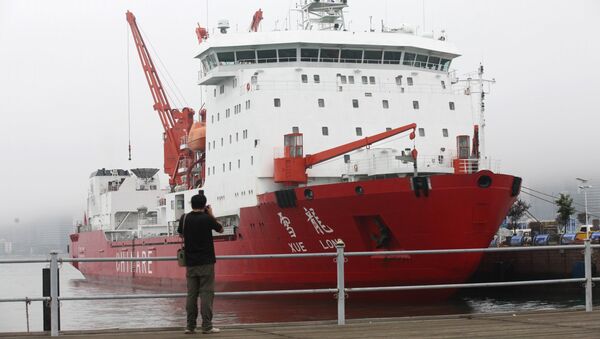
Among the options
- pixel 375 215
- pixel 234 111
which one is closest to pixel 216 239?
pixel 234 111

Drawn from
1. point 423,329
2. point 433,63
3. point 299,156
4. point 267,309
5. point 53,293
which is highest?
point 433,63

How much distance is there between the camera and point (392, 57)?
2567 cm

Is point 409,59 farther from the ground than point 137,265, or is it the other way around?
point 409,59

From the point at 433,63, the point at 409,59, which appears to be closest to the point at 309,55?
the point at 409,59

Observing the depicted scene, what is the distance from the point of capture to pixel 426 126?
81.3 feet

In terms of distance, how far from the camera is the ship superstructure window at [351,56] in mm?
25328

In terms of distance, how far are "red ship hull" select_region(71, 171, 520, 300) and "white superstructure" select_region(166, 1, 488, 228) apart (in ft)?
6.80

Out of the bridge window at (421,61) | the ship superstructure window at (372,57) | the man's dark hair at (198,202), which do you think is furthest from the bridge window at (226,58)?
the man's dark hair at (198,202)

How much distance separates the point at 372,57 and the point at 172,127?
42.0ft

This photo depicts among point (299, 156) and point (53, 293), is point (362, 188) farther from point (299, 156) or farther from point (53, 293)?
point (53, 293)

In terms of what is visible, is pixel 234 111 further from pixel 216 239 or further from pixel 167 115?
pixel 167 115

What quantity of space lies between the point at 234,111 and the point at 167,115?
11595 mm

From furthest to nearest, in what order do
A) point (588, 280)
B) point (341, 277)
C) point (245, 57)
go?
point (245, 57)
point (588, 280)
point (341, 277)

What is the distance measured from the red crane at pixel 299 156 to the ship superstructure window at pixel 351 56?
10.0ft
